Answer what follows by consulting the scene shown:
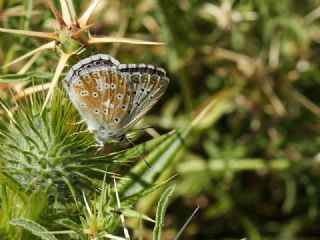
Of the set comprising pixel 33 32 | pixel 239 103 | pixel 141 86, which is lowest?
pixel 239 103

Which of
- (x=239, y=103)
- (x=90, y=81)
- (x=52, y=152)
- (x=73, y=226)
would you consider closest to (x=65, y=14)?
(x=90, y=81)

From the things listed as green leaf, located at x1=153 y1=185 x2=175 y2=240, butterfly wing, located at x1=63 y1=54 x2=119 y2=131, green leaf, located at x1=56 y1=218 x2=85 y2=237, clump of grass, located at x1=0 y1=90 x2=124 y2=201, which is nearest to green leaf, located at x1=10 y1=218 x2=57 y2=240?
green leaf, located at x1=56 y1=218 x2=85 y2=237

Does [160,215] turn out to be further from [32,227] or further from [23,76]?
[23,76]

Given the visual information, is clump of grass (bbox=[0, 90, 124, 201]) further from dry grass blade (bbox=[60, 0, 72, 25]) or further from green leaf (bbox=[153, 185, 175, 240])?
green leaf (bbox=[153, 185, 175, 240])

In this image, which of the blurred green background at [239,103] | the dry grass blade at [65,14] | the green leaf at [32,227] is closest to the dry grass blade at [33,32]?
the dry grass blade at [65,14]

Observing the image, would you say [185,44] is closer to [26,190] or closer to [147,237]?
[147,237]

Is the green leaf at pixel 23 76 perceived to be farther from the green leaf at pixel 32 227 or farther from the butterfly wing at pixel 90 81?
the green leaf at pixel 32 227
